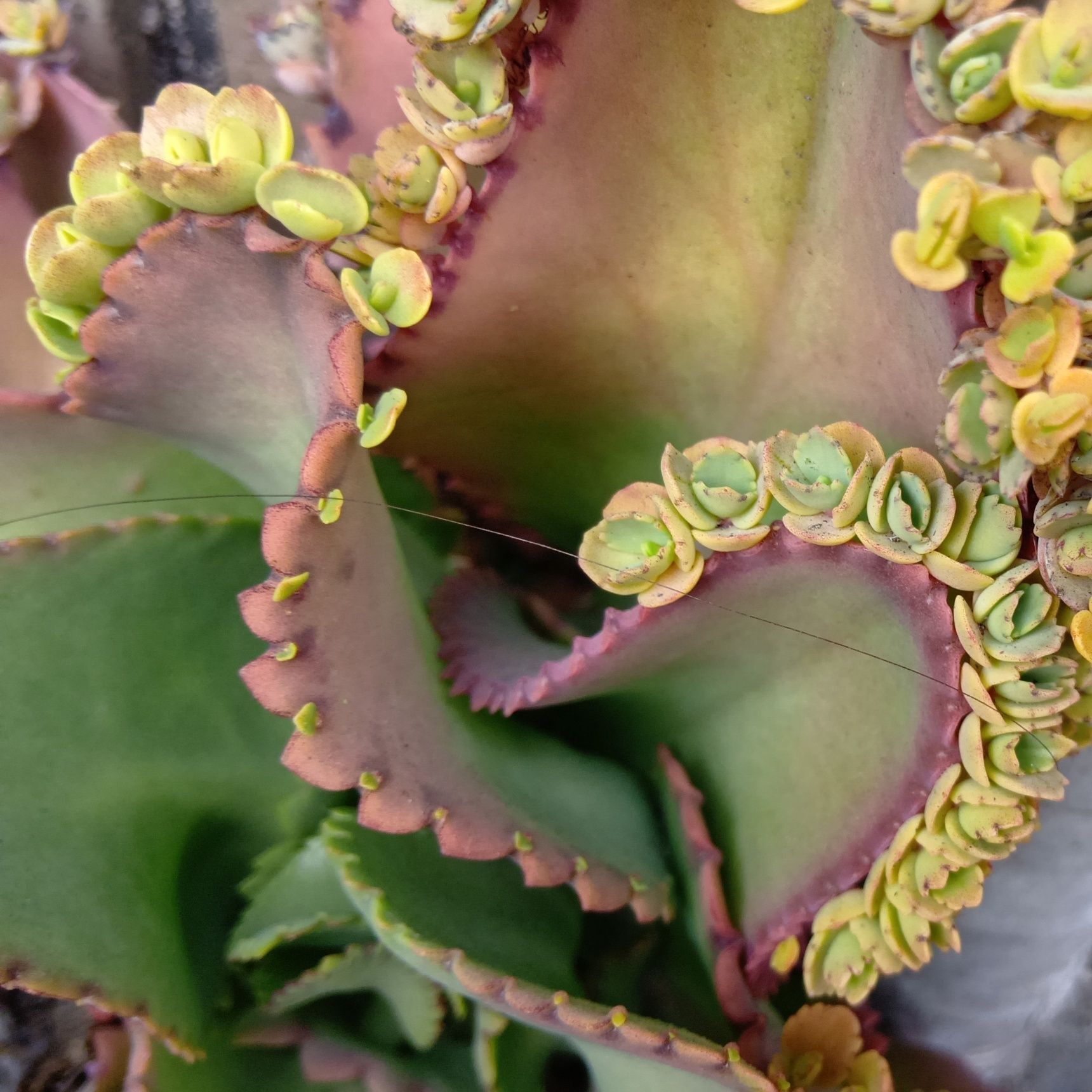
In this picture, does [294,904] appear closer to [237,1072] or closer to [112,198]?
[237,1072]

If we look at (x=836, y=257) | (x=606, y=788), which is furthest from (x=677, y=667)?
(x=836, y=257)

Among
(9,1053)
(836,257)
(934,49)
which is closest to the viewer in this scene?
(934,49)

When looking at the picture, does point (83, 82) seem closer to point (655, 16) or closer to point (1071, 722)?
point (655, 16)

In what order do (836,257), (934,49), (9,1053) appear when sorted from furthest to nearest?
1. (9,1053)
2. (836,257)
3. (934,49)

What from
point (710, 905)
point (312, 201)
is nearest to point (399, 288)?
point (312, 201)

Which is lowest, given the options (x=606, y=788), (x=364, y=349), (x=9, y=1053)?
(x=9, y=1053)

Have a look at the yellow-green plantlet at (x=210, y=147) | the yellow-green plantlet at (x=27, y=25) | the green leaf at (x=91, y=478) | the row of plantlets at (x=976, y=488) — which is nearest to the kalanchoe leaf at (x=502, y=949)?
the row of plantlets at (x=976, y=488)

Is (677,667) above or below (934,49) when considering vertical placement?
below

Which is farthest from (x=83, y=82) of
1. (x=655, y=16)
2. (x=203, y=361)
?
(x=655, y=16)

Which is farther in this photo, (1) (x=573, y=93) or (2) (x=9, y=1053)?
(2) (x=9, y=1053)
